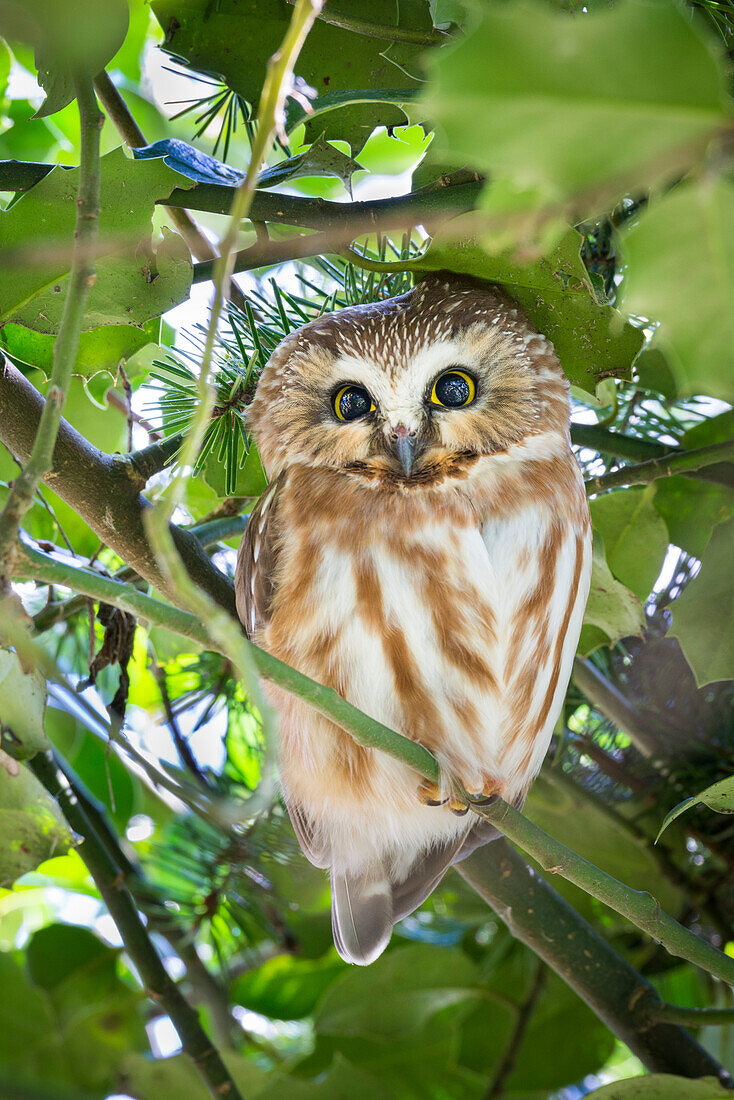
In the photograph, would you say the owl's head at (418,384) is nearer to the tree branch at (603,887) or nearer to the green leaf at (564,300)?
the green leaf at (564,300)

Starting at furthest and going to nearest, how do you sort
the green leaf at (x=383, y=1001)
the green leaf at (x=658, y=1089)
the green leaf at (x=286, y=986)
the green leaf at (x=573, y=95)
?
the green leaf at (x=286, y=986), the green leaf at (x=383, y=1001), the green leaf at (x=658, y=1089), the green leaf at (x=573, y=95)

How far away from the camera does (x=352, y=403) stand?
134 centimetres

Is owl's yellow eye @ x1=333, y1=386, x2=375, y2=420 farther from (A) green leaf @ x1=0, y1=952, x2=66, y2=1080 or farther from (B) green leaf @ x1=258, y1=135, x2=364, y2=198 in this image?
(A) green leaf @ x1=0, y1=952, x2=66, y2=1080

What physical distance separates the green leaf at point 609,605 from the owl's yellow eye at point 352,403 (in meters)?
0.38

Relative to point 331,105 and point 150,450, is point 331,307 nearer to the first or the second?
point 150,450

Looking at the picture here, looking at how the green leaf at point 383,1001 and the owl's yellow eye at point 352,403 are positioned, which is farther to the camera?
the green leaf at point 383,1001

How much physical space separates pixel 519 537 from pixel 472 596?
11 cm

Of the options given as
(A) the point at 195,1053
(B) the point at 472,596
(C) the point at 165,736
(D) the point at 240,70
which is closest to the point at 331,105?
(D) the point at 240,70

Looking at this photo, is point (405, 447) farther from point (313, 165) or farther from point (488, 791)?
point (488, 791)

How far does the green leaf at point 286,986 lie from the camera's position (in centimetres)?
183

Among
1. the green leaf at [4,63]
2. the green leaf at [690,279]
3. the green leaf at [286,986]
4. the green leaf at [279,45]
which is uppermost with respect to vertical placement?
the green leaf at [279,45]

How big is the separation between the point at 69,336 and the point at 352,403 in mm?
714

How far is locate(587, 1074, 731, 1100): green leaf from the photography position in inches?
42.0

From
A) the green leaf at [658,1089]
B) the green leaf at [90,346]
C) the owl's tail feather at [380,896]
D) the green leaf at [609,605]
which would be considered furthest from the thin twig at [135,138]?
the green leaf at [658,1089]
